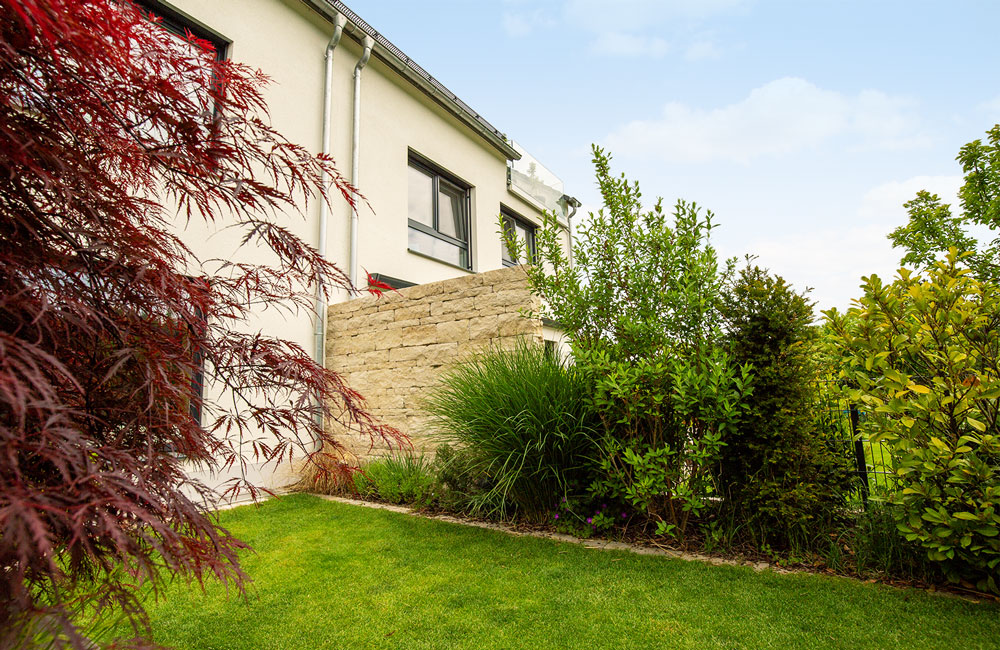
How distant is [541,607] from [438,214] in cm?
761

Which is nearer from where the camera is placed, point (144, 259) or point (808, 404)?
point (144, 259)

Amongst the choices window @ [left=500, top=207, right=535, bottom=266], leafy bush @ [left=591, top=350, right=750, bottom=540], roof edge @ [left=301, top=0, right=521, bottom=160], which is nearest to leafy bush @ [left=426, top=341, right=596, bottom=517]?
leafy bush @ [left=591, top=350, right=750, bottom=540]

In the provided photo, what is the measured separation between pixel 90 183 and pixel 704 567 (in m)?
3.40

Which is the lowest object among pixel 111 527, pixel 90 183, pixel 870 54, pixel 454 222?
pixel 111 527

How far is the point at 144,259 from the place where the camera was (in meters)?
1.26

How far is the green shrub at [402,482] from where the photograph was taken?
16.0ft

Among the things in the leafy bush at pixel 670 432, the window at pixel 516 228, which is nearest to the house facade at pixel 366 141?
the window at pixel 516 228

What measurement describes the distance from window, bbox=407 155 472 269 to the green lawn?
19.2ft

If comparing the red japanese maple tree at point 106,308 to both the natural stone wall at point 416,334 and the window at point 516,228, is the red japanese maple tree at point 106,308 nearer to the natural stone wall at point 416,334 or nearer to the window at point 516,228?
the natural stone wall at point 416,334

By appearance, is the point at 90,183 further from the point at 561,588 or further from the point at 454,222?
the point at 454,222

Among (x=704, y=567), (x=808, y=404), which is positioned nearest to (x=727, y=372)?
(x=808, y=404)

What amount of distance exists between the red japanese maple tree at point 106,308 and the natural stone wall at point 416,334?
11.0ft

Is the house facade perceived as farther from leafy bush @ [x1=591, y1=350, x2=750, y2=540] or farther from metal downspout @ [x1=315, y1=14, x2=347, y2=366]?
leafy bush @ [x1=591, y1=350, x2=750, y2=540]

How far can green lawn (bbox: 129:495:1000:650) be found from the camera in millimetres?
2146
